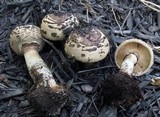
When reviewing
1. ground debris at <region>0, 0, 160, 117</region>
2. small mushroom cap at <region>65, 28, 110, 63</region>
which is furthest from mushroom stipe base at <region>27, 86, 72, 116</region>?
small mushroom cap at <region>65, 28, 110, 63</region>

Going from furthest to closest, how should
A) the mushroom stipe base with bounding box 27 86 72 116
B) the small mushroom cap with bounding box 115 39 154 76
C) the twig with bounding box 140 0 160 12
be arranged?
the twig with bounding box 140 0 160 12 < the small mushroom cap with bounding box 115 39 154 76 < the mushroom stipe base with bounding box 27 86 72 116

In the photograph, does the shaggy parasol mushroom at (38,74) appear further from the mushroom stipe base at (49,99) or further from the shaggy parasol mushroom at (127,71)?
the shaggy parasol mushroom at (127,71)

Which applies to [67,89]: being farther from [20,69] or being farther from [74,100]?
[20,69]

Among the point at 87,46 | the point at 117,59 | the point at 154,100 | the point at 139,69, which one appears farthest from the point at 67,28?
the point at 154,100

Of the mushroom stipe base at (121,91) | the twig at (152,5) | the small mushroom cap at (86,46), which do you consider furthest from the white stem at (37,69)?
the twig at (152,5)

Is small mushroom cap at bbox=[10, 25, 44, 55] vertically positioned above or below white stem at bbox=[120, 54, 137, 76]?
above

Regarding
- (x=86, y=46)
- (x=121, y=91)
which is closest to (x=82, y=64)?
(x=86, y=46)

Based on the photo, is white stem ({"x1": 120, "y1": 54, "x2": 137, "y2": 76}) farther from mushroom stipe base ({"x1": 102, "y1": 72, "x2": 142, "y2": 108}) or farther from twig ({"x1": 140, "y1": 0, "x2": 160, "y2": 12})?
twig ({"x1": 140, "y1": 0, "x2": 160, "y2": 12})
